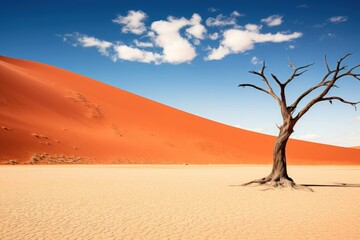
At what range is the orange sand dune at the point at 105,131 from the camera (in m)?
29.0

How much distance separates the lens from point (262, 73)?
14.3m

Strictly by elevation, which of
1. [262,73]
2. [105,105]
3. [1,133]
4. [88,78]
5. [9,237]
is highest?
[88,78]

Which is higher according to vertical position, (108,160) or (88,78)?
(88,78)

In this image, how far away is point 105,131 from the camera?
126 feet

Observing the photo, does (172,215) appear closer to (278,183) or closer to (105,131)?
(278,183)

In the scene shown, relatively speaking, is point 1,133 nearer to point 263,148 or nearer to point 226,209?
point 226,209

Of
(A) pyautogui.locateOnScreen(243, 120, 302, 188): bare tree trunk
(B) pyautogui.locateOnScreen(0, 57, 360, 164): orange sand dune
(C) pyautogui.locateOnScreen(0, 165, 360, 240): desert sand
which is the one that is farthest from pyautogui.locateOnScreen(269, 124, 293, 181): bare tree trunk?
(B) pyautogui.locateOnScreen(0, 57, 360, 164): orange sand dune

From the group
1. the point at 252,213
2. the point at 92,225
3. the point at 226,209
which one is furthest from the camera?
the point at 226,209

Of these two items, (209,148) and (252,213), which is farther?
(209,148)

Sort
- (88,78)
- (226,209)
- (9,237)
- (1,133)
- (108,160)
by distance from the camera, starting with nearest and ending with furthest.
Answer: (9,237), (226,209), (1,133), (108,160), (88,78)

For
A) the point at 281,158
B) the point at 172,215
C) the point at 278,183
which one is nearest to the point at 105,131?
the point at 281,158

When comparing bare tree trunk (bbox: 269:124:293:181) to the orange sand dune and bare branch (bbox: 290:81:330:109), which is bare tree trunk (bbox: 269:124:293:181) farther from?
the orange sand dune

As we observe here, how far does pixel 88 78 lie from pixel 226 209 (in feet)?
187

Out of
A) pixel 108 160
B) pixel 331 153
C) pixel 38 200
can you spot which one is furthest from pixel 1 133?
pixel 331 153
